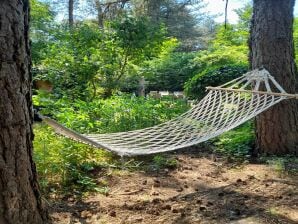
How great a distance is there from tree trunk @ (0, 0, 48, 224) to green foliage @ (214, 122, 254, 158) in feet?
7.68

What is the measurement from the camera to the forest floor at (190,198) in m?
1.88

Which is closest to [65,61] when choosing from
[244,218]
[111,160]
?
[111,160]

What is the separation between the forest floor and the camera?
1.88 m

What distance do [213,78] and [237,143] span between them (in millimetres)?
1938

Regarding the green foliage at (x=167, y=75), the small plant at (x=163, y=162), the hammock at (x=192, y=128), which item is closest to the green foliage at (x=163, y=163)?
the small plant at (x=163, y=162)

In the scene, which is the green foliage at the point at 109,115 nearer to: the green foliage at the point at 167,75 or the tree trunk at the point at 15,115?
the tree trunk at the point at 15,115

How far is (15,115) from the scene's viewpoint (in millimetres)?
1184

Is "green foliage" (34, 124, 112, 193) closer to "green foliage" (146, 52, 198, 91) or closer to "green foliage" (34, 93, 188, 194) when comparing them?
"green foliage" (34, 93, 188, 194)

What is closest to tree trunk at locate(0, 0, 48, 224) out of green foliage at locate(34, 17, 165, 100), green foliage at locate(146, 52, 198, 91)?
green foliage at locate(34, 17, 165, 100)

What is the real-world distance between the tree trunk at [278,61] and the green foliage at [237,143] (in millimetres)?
260

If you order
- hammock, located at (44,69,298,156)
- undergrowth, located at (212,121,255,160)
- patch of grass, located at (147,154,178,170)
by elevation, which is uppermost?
hammock, located at (44,69,298,156)

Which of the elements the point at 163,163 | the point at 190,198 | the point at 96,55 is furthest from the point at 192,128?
the point at 96,55

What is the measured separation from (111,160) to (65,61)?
6.99 ft

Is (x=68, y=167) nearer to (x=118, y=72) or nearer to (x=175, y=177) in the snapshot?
(x=175, y=177)
